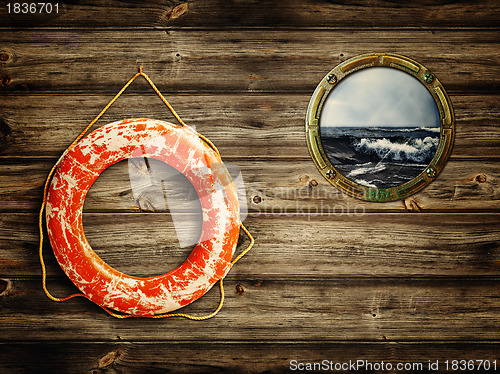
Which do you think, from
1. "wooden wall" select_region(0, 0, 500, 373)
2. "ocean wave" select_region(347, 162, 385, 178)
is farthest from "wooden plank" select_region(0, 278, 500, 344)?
"ocean wave" select_region(347, 162, 385, 178)

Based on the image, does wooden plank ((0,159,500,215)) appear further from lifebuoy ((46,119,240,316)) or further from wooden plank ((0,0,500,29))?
wooden plank ((0,0,500,29))

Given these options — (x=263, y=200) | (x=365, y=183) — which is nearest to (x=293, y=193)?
(x=263, y=200)


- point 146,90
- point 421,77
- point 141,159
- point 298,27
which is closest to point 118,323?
point 141,159

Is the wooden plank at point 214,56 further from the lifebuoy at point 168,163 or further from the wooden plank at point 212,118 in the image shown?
the lifebuoy at point 168,163

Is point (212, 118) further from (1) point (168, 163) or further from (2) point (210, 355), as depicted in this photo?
A: (2) point (210, 355)

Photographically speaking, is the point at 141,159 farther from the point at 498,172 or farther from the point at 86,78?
the point at 498,172
